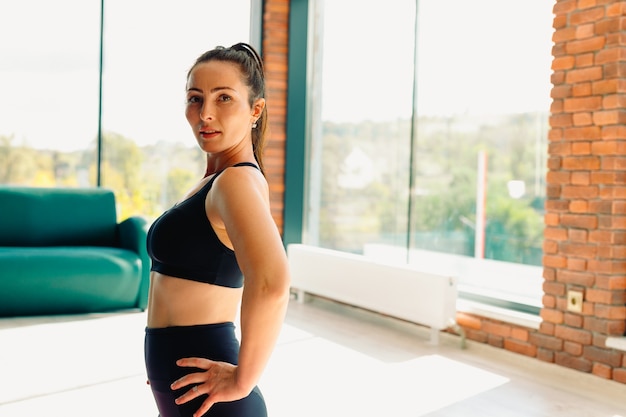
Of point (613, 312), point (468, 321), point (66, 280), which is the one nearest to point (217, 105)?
point (613, 312)

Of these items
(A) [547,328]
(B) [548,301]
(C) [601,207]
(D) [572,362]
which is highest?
(C) [601,207]

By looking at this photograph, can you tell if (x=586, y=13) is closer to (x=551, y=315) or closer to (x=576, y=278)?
(x=576, y=278)

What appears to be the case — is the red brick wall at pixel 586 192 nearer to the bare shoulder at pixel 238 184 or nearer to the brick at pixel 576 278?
the brick at pixel 576 278

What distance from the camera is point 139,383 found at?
3475 mm

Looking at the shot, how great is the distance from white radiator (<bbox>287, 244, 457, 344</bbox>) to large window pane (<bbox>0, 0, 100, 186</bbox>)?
6.77 feet

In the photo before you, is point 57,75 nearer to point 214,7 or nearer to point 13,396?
point 214,7

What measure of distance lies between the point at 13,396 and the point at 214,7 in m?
4.14

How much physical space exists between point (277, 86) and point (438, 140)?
6.57 ft

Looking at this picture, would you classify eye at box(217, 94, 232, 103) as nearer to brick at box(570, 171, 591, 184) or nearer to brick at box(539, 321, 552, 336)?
brick at box(570, 171, 591, 184)

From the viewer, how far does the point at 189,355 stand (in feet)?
3.39

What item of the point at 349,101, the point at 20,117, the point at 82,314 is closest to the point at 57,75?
the point at 20,117

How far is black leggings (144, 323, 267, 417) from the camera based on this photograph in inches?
39.7

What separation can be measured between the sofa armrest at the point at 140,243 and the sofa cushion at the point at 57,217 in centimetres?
24

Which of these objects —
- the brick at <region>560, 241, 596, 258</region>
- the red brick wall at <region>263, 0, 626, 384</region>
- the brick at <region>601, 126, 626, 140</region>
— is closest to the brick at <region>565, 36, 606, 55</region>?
the red brick wall at <region>263, 0, 626, 384</region>
